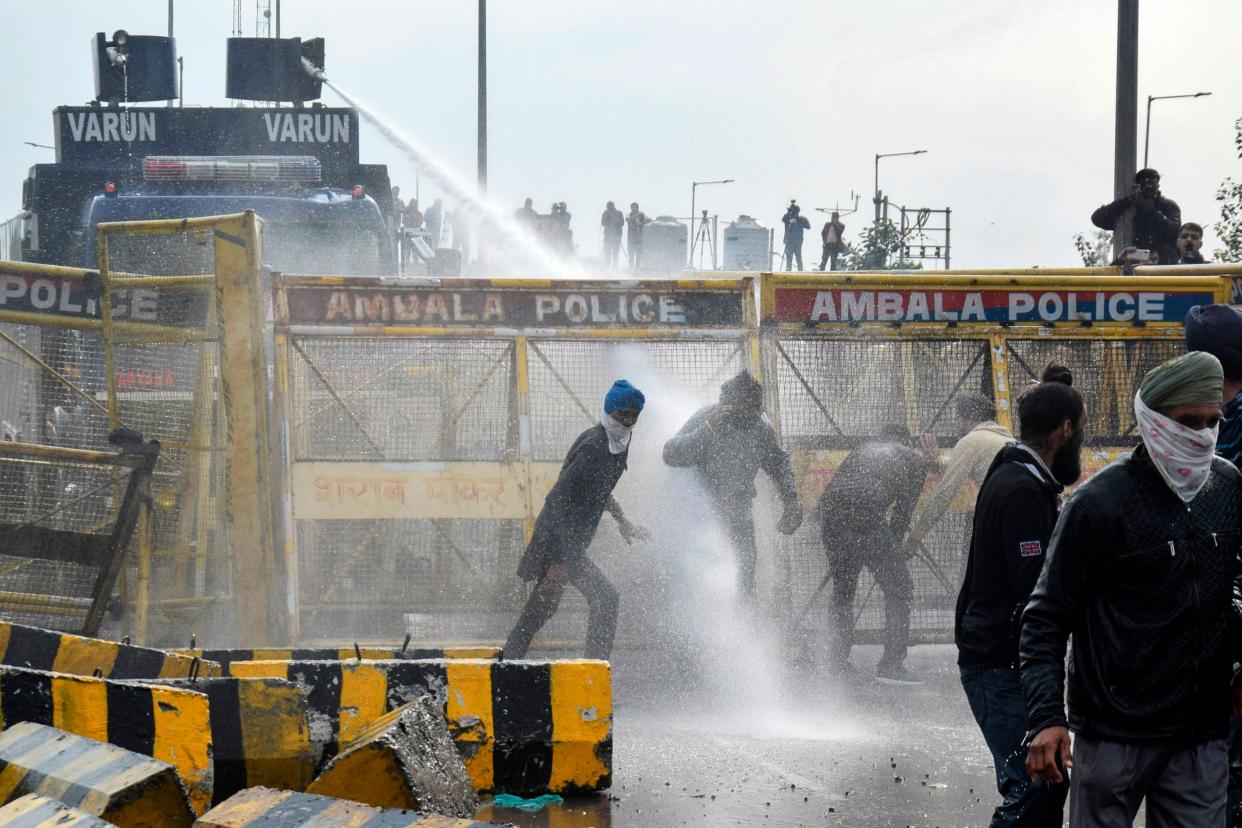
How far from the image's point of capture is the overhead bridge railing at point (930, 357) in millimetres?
9742

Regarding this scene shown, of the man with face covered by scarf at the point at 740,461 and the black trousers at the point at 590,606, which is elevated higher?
the man with face covered by scarf at the point at 740,461

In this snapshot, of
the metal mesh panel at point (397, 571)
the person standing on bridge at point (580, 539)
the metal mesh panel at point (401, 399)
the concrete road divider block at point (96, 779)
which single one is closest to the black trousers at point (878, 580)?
the person standing on bridge at point (580, 539)

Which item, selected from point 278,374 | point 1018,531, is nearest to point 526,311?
point 278,374

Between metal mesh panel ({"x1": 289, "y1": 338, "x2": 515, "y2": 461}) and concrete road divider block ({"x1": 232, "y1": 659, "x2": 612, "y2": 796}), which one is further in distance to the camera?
metal mesh panel ({"x1": 289, "y1": 338, "x2": 515, "y2": 461})

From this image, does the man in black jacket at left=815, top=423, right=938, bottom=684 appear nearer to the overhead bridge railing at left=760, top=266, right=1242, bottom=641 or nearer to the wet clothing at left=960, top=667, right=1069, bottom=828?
the overhead bridge railing at left=760, top=266, right=1242, bottom=641

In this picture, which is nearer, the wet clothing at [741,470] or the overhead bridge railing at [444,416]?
the wet clothing at [741,470]

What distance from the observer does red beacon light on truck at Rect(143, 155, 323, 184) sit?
12.8m

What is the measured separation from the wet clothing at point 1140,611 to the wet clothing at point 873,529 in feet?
17.2

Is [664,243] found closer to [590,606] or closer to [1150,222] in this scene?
[1150,222]

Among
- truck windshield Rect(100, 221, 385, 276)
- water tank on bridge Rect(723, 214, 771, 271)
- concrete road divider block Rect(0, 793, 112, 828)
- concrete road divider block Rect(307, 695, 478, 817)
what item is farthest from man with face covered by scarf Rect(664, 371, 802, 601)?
water tank on bridge Rect(723, 214, 771, 271)

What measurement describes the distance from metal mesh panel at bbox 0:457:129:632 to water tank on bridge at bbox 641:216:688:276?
29.3 meters

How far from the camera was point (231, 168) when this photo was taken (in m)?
12.8

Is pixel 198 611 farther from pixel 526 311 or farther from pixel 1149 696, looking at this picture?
pixel 1149 696

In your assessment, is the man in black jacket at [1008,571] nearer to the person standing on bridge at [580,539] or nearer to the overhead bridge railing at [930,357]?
the person standing on bridge at [580,539]
